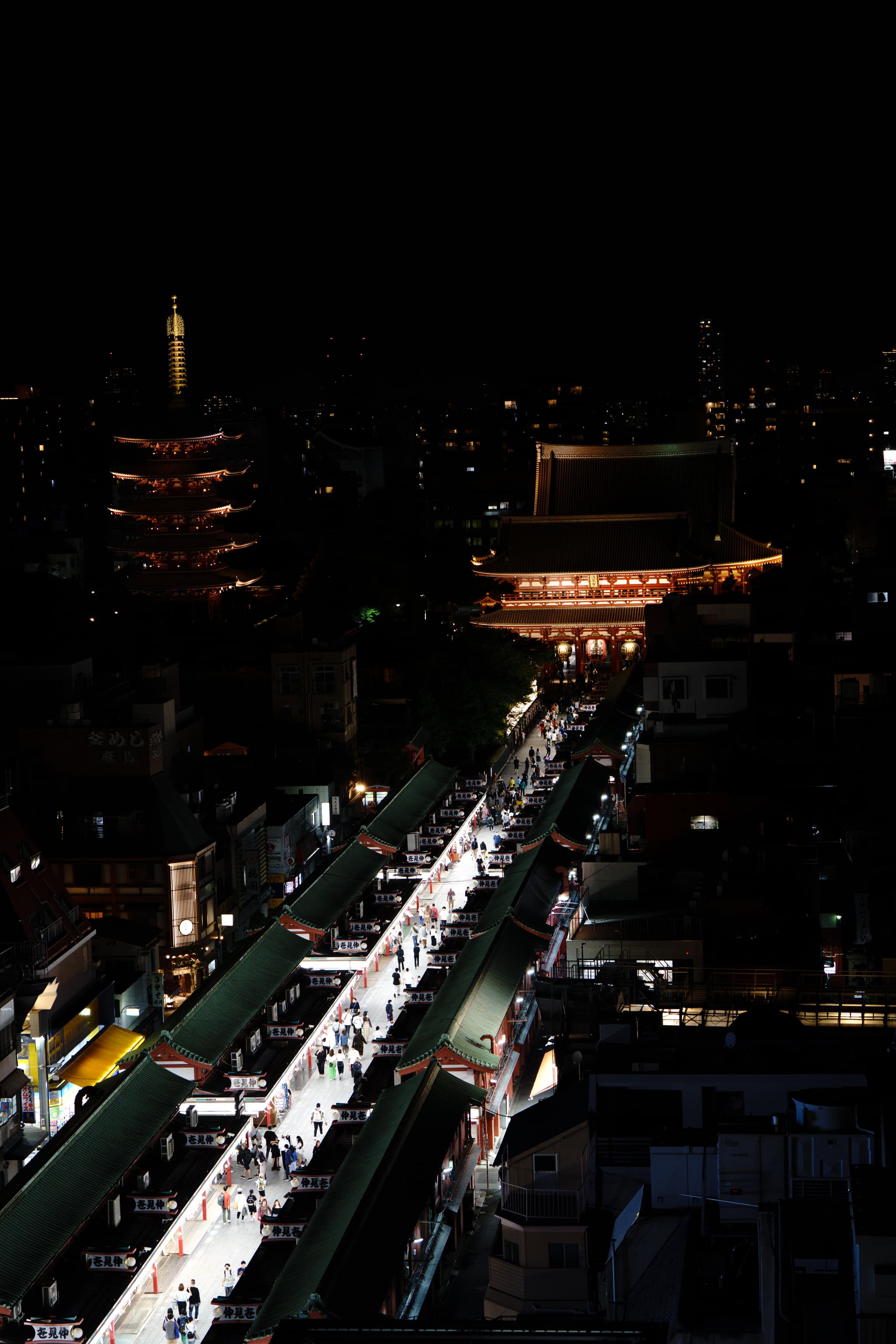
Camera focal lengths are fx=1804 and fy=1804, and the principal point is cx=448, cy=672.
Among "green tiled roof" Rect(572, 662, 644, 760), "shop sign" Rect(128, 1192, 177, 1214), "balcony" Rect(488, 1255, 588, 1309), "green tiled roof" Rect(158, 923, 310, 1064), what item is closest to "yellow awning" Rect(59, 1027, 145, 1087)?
"green tiled roof" Rect(158, 923, 310, 1064)

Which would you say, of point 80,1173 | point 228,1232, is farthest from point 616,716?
point 80,1173

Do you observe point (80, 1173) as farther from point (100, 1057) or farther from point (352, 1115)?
point (100, 1057)

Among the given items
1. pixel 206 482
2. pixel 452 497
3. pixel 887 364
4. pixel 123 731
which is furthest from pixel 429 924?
pixel 887 364

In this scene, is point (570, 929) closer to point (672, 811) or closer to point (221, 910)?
point (672, 811)

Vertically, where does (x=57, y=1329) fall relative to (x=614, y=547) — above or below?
below

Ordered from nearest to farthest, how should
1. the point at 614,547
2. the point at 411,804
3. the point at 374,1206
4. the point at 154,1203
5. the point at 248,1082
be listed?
the point at 374,1206
the point at 154,1203
the point at 248,1082
the point at 411,804
the point at 614,547

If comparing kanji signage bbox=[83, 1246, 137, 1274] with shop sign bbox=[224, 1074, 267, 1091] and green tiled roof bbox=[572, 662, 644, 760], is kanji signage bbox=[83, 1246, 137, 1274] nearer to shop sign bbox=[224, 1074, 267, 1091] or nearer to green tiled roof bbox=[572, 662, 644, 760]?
shop sign bbox=[224, 1074, 267, 1091]
